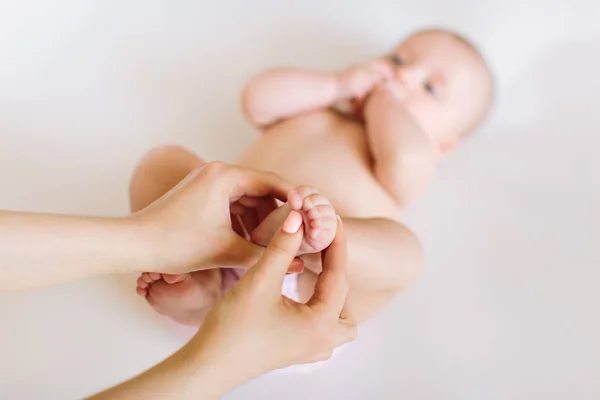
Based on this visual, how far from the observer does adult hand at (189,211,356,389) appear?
52 centimetres

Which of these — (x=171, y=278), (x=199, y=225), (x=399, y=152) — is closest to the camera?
(x=199, y=225)

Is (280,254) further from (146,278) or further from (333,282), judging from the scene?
(146,278)

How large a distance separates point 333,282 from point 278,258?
8 centimetres

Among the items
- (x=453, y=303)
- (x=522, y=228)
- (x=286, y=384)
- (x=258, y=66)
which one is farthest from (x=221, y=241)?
(x=258, y=66)

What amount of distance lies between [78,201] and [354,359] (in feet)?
1.80

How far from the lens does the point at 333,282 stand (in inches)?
23.7

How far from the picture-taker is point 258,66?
53.5 inches

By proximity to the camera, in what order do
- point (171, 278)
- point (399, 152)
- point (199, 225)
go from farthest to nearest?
1. point (399, 152)
2. point (171, 278)
3. point (199, 225)

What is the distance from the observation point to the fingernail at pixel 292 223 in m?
0.60

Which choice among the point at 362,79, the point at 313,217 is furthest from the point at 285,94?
the point at 313,217

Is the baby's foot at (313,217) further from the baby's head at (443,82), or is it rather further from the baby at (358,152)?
the baby's head at (443,82)

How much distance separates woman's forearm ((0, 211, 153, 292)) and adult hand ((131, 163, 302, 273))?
0.6 inches

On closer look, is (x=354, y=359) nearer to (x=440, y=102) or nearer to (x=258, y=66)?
(x=440, y=102)

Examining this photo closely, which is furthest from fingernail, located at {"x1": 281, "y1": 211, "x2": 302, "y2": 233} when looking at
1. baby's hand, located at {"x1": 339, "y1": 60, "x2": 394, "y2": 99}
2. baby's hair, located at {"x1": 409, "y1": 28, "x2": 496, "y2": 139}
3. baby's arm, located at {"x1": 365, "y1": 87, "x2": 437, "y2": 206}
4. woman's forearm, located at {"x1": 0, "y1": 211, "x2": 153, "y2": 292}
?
baby's hair, located at {"x1": 409, "y1": 28, "x2": 496, "y2": 139}
